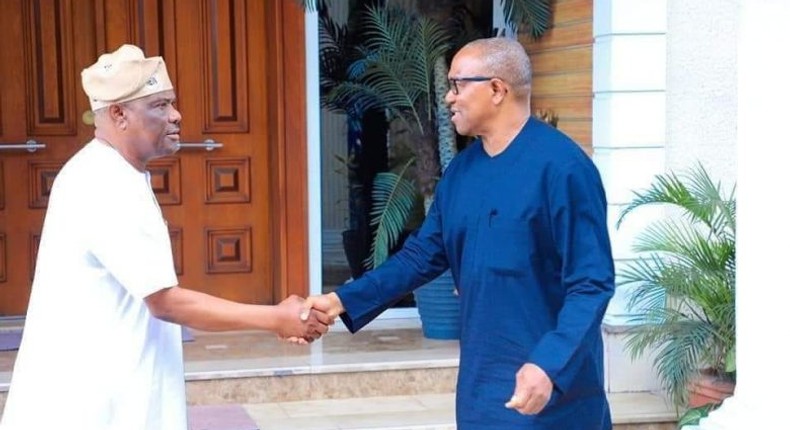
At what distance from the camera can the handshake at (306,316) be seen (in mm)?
4173

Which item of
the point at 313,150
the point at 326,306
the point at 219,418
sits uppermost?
the point at 313,150

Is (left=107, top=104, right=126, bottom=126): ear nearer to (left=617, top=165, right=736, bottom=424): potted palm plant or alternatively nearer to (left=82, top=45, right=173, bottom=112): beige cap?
(left=82, top=45, right=173, bottom=112): beige cap

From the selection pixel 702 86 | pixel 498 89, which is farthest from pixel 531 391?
pixel 702 86

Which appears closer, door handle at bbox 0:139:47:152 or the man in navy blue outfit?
the man in navy blue outfit

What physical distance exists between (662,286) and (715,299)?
1.17ft

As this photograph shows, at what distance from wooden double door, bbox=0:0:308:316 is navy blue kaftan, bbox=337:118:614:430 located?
403cm

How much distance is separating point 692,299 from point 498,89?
2.78 meters

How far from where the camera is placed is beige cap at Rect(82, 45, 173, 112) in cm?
351

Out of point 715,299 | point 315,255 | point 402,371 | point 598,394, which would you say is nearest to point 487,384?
point 598,394

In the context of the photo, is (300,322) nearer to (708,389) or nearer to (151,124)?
(151,124)

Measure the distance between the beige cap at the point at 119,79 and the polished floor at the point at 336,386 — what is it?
10.1ft

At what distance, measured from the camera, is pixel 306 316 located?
13.9ft

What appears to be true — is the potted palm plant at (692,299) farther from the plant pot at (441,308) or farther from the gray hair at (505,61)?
the gray hair at (505,61)

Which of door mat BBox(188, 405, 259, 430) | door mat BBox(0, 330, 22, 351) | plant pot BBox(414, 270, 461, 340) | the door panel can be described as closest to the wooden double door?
the door panel
